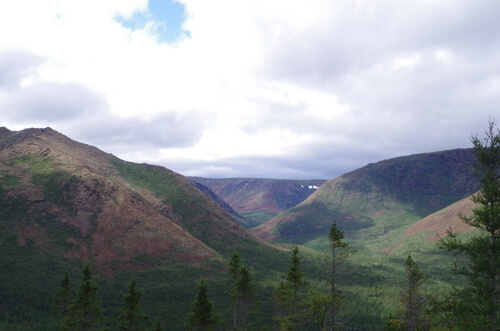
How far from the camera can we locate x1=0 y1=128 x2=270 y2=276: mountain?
8219 cm

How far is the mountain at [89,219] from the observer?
82188mm

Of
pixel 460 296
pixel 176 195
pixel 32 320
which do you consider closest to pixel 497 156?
pixel 460 296

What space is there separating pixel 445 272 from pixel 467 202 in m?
68.8

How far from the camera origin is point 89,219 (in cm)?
9281

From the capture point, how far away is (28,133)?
140m

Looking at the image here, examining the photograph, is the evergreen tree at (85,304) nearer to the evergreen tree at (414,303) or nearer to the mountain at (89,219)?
the evergreen tree at (414,303)

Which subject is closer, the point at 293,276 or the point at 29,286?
the point at 293,276

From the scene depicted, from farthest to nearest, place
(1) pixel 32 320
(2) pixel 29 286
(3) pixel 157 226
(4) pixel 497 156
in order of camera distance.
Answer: (3) pixel 157 226, (2) pixel 29 286, (1) pixel 32 320, (4) pixel 497 156

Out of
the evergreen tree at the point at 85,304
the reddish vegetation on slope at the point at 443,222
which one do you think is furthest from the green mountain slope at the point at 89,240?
the reddish vegetation on slope at the point at 443,222

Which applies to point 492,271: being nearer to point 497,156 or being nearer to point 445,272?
point 497,156

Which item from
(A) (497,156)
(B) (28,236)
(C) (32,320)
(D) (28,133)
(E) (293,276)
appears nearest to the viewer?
(A) (497,156)

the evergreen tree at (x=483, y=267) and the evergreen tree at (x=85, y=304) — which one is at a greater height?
the evergreen tree at (x=483, y=267)

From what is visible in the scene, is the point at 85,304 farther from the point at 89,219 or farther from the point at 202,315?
the point at 89,219

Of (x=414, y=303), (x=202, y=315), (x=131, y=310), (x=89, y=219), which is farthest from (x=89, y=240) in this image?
(x=414, y=303)
